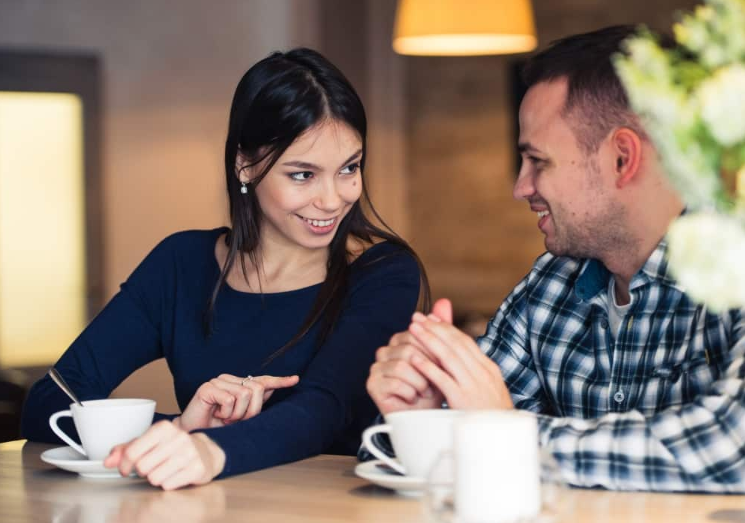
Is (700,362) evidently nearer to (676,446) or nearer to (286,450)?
(676,446)

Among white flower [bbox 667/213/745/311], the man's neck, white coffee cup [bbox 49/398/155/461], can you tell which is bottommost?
white coffee cup [bbox 49/398/155/461]

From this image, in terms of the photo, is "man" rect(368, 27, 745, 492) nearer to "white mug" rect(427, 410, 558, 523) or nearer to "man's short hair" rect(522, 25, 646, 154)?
"man's short hair" rect(522, 25, 646, 154)

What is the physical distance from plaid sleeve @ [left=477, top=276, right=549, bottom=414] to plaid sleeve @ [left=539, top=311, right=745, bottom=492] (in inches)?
20.4

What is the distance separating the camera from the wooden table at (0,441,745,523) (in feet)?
4.30

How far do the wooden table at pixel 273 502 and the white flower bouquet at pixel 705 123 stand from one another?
0.38m

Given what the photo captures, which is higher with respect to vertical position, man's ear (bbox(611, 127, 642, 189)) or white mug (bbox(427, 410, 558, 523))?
man's ear (bbox(611, 127, 642, 189))

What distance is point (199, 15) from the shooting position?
5750 millimetres

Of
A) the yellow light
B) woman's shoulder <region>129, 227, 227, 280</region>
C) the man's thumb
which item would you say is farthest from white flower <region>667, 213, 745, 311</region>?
the yellow light

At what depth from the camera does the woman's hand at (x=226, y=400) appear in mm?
1790

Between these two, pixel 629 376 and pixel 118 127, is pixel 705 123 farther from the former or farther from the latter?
pixel 118 127

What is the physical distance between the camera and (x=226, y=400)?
1788 mm

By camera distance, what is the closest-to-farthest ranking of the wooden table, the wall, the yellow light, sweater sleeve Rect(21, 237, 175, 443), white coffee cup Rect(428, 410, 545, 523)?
white coffee cup Rect(428, 410, 545, 523)
the wooden table
sweater sleeve Rect(21, 237, 175, 443)
the yellow light
the wall

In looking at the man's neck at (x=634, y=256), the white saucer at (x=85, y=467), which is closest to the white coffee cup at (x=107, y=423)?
the white saucer at (x=85, y=467)

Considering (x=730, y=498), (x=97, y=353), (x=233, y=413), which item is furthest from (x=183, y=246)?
(x=730, y=498)
